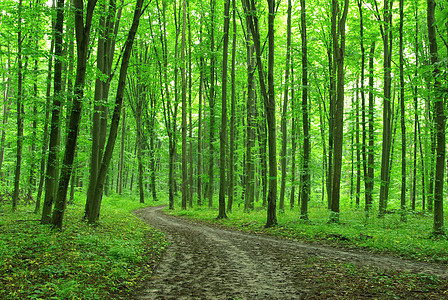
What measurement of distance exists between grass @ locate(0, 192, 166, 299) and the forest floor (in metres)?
0.47

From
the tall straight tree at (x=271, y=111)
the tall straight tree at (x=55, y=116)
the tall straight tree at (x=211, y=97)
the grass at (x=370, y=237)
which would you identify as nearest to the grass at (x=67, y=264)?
the tall straight tree at (x=55, y=116)

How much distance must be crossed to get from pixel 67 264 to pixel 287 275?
14.3 ft

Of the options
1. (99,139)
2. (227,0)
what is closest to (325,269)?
(99,139)

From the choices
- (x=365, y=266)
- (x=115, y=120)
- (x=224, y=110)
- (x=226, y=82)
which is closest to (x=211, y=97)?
(x=226, y=82)

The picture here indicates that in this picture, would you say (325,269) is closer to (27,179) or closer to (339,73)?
(339,73)

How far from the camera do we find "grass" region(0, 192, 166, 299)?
14.1ft

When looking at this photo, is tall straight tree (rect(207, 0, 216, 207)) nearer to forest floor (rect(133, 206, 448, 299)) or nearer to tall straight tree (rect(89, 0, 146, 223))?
tall straight tree (rect(89, 0, 146, 223))

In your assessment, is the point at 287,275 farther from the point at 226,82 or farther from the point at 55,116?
the point at 226,82

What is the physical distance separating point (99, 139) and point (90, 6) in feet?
18.5

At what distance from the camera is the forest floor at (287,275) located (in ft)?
15.2

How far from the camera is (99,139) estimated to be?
1204 centimetres

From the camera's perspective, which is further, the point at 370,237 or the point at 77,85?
the point at 370,237

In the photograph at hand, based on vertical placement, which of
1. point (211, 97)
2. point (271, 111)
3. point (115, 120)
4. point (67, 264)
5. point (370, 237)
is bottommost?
point (370, 237)

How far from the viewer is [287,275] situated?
5.64 m
